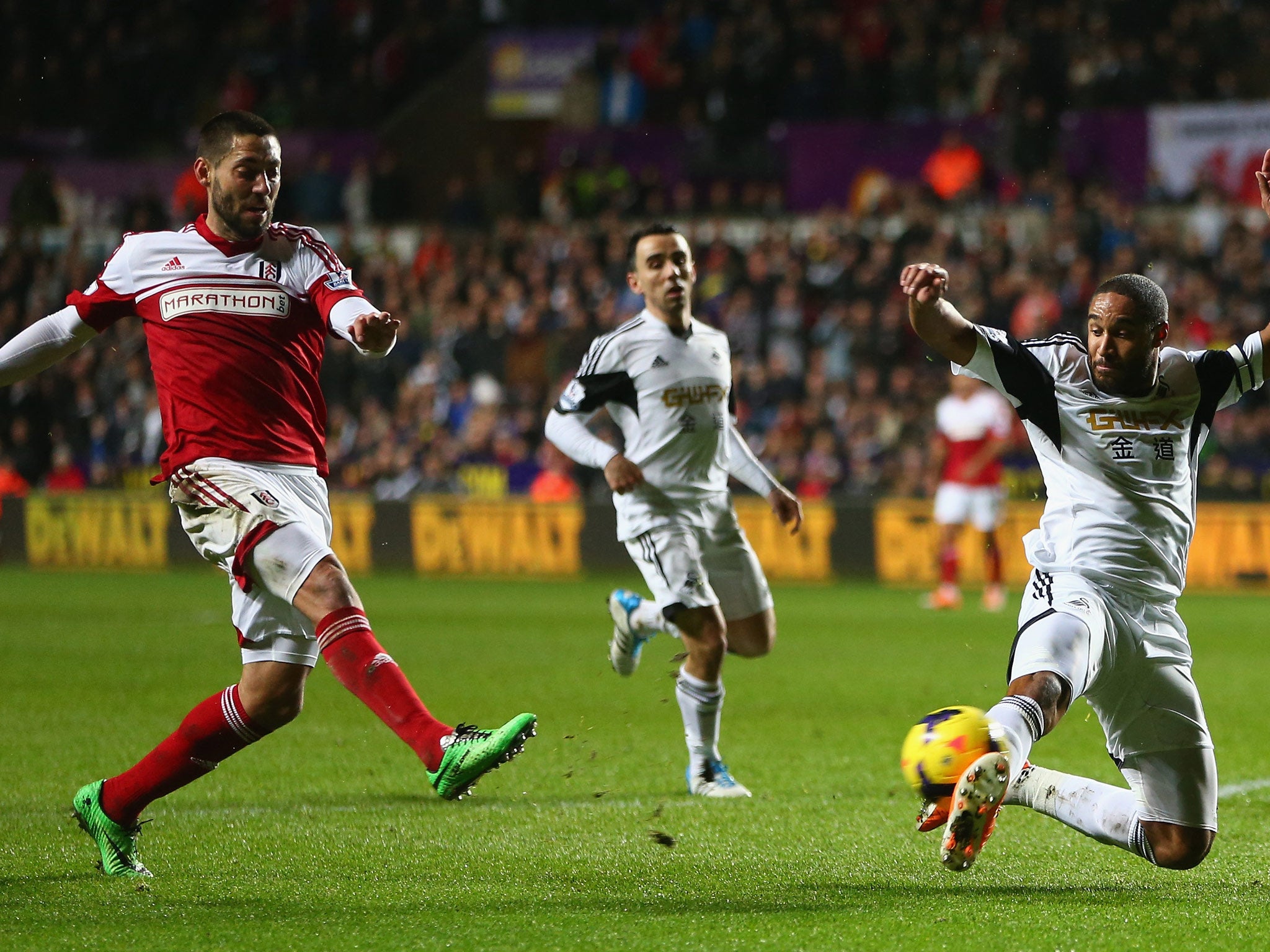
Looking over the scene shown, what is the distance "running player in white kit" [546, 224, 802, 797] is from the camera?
727cm

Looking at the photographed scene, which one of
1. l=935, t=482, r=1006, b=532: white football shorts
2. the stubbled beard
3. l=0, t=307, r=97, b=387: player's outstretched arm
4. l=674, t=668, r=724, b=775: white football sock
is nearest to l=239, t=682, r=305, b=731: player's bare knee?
l=0, t=307, r=97, b=387: player's outstretched arm

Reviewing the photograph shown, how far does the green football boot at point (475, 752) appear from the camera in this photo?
4355 millimetres

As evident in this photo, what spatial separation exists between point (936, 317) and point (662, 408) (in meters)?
2.78

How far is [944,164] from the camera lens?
19.8 metres

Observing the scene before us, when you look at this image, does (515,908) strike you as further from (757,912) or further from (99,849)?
(99,849)

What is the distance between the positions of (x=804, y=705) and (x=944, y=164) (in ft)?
37.9

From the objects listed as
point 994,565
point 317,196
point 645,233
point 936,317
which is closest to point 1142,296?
point 936,317

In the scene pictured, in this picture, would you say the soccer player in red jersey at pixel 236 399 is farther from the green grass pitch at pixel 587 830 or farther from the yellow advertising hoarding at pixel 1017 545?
the yellow advertising hoarding at pixel 1017 545

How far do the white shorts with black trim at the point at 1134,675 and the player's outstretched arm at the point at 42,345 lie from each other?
2903 mm

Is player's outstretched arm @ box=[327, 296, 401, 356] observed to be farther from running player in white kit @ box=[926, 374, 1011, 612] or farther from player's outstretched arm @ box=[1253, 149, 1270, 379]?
running player in white kit @ box=[926, 374, 1011, 612]

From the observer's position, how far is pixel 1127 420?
4852mm

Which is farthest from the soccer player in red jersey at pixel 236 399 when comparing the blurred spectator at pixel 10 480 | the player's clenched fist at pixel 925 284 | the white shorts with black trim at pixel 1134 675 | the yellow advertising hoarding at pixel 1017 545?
the blurred spectator at pixel 10 480

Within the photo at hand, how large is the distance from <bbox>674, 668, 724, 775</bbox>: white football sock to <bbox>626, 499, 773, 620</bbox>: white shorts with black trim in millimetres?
343

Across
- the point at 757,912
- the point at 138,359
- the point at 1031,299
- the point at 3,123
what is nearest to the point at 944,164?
the point at 1031,299
